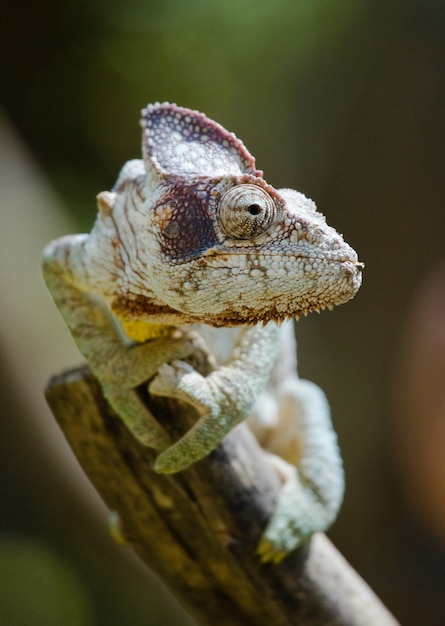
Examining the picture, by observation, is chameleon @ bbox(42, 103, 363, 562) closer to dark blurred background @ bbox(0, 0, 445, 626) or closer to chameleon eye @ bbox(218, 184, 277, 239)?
chameleon eye @ bbox(218, 184, 277, 239)

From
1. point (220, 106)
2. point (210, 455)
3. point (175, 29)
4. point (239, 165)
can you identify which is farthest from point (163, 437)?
point (175, 29)

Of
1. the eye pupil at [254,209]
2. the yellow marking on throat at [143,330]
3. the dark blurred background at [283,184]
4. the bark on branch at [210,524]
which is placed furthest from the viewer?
the dark blurred background at [283,184]

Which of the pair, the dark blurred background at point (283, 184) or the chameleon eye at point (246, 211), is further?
the dark blurred background at point (283, 184)

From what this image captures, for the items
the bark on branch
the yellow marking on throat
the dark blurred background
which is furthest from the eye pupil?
the dark blurred background

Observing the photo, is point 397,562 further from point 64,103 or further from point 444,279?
point 64,103

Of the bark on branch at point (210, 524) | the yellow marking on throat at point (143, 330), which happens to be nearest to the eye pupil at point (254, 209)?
the yellow marking on throat at point (143, 330)

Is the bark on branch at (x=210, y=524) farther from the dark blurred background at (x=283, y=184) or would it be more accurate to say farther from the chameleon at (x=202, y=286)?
the dark blurred background at (x=283, y=184)

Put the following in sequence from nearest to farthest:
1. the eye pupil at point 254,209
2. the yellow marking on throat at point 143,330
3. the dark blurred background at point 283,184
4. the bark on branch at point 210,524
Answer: the eye pupil at point 254,209 → the yellow marking on throat at point 143,330 → the bark on branch at point 210,524 → the dark blurred background at point 283,184
